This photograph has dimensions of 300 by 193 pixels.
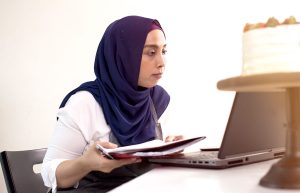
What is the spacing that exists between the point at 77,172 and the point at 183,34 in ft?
4.76

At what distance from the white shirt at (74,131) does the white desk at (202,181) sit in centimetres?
55

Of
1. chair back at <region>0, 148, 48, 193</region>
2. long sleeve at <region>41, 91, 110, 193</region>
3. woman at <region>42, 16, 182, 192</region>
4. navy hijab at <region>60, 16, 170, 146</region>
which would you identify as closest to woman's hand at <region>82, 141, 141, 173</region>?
woman at <region>42, 16, 182, 192</region>

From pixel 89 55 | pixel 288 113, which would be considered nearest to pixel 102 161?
pixel 288 113

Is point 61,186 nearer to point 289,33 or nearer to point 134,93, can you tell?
point 134,93

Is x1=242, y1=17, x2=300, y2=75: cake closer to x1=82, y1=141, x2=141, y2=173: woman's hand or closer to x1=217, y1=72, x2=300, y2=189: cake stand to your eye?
x1=217, y1=72, x2=300, y2=189: cake stand

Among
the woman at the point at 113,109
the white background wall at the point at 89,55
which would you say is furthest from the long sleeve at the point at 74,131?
the white background wall at the point at 89,55

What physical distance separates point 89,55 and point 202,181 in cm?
183

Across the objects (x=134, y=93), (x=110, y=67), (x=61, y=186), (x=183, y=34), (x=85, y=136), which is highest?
(x=183, y=34)

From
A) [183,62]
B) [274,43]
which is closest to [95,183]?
[274,43]

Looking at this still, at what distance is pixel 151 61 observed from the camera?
1540 millimetres

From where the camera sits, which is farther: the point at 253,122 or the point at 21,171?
the point at 21,171

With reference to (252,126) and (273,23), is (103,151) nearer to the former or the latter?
(252,126)

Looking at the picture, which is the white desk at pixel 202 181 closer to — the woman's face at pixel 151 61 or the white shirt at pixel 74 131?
the white shirt at pixel 74 131

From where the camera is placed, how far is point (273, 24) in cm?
62
